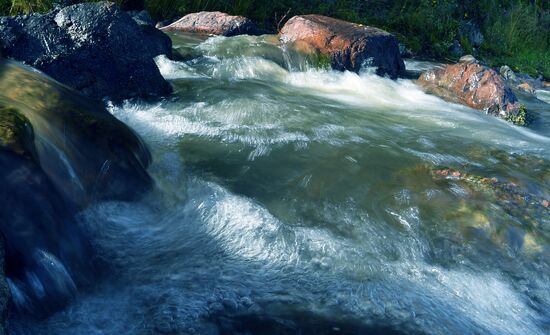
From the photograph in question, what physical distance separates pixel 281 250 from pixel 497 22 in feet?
44.6

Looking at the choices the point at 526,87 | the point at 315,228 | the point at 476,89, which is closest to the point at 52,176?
the point at 315,228

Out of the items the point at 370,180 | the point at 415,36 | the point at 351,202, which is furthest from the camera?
the point at 415,36

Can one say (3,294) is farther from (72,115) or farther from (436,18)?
(436,18)

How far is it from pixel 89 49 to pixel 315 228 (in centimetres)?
371

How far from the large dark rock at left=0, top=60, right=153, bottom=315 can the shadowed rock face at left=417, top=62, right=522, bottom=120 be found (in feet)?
17.6

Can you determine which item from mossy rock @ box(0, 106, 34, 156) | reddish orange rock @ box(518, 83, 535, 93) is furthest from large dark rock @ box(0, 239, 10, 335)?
reddish orange rock @ box(518, 83, 535, 93)

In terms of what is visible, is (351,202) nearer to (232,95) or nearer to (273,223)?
(273,223)

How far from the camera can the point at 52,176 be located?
3.59m

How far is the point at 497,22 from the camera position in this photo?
1527cm

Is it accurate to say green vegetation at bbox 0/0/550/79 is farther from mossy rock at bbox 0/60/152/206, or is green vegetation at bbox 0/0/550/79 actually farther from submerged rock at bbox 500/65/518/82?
mossy rock at bbox 0/60/152/206

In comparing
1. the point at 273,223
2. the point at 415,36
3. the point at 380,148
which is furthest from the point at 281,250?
the point at 415,36

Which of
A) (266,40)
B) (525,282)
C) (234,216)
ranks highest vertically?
(266,40)

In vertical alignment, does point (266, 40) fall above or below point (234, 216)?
above

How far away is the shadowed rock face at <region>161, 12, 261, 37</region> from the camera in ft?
34.3
